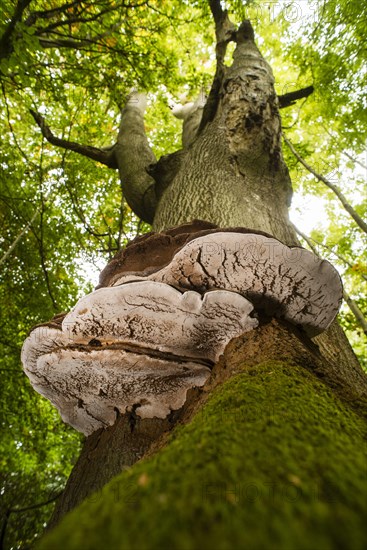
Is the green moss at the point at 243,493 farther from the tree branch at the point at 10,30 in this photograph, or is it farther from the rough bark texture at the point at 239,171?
the tree branch at the point at 10,30

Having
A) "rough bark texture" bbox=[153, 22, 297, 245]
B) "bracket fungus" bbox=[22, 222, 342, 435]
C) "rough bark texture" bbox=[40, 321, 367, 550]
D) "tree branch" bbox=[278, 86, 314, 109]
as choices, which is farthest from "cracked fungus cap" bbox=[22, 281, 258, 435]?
"tree branch" bbox=[278, 86, 314, 109]

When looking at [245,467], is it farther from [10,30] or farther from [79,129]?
[79,129]

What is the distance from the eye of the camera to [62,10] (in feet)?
15.6

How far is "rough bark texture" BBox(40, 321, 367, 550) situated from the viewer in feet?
1.49

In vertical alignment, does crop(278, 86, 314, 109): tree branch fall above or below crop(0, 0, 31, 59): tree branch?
above

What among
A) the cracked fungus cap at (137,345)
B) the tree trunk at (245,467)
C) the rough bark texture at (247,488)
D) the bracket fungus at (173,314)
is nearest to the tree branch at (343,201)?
the tree trunk at (245,467)

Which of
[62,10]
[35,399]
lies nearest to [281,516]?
[62,10]

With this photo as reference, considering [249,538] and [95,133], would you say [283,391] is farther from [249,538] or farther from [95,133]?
[95,133]

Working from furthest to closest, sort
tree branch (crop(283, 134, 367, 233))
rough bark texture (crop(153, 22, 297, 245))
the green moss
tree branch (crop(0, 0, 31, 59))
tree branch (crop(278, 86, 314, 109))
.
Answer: tree branch (crop(278, 86, 314, 109))
tree branch (crop(283, 134, 367, 233))
tree branch (crop(0, 0, 31, 59))
rough bark texture (crop(153, 22, 297, 245))
the green moss

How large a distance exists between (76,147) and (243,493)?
4.87m

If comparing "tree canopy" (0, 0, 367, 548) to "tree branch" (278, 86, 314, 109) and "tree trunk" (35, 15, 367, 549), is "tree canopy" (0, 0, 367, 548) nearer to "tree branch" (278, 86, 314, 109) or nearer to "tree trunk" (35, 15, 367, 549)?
"tree branch" (278, 86, 314, 109)

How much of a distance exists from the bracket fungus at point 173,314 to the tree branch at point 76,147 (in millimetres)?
3552

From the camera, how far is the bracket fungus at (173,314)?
4.52 ft

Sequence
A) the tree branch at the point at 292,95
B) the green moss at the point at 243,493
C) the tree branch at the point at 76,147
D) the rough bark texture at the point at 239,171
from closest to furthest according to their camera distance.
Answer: the green moss at the point at 243,493 < the rough bark texture at the point at 239,171 < the tree branch at the point at 76,147 < the tree branch at the point at 292,95
